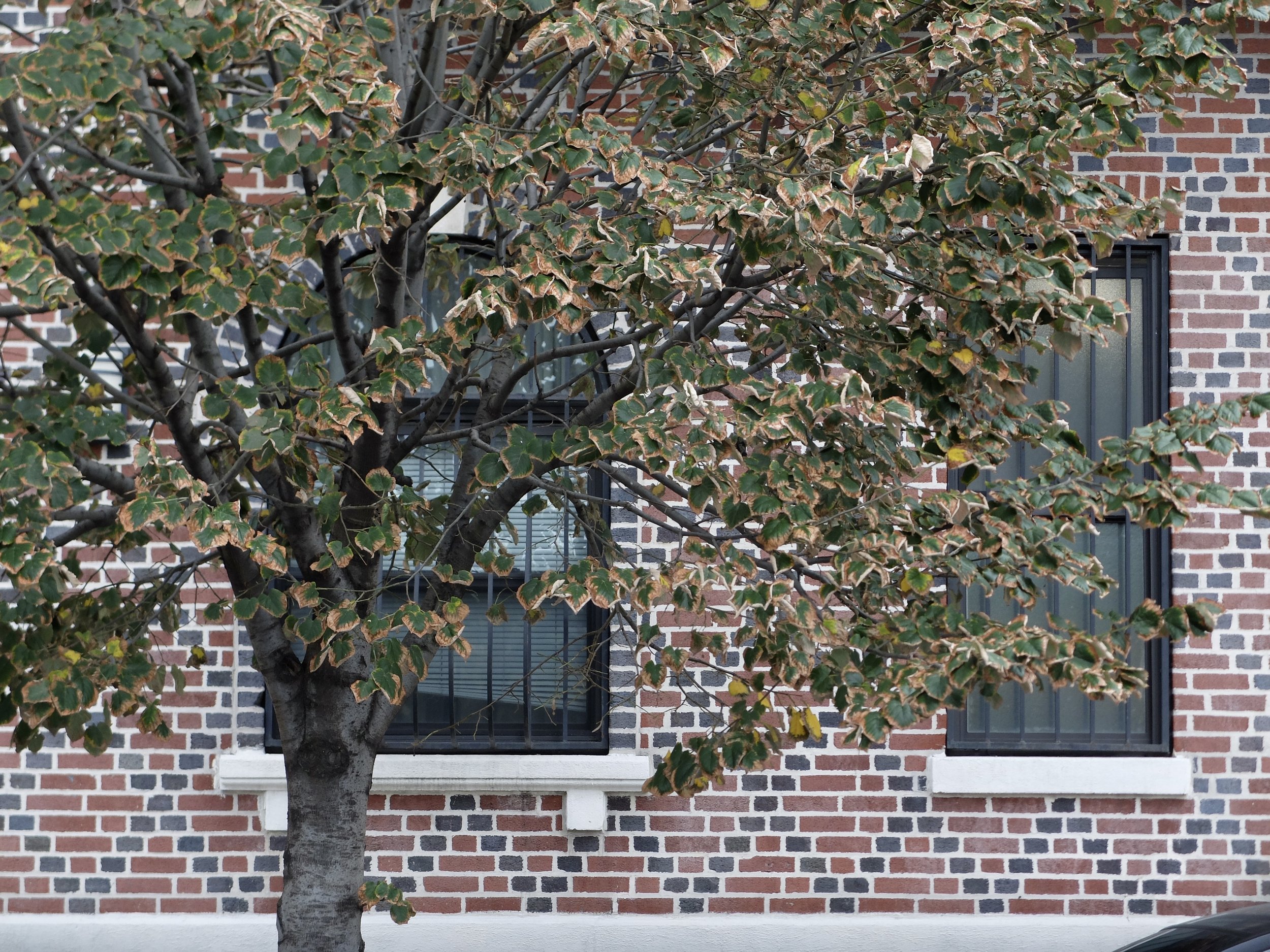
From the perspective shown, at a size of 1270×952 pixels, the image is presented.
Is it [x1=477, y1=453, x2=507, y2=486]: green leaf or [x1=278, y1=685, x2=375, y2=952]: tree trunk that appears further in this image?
[x1=278, y1=685, x2=375, y2=952]: tree trunk

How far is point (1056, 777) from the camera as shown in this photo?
231 inches

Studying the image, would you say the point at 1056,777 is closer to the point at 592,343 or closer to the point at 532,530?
the point at 532,530

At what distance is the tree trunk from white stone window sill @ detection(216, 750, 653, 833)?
2.20 m

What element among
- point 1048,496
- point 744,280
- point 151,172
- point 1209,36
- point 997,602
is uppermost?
point 1209,36

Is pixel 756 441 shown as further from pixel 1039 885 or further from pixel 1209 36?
pixel 1039 885

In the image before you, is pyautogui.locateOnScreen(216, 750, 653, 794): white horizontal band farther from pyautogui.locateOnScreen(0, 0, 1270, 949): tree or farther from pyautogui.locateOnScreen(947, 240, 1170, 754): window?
pyautogui.locateOnScreen(0, 0, 1270, 949): tree

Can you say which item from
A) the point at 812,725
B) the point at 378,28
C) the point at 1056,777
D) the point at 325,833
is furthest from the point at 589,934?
the point at 378,28

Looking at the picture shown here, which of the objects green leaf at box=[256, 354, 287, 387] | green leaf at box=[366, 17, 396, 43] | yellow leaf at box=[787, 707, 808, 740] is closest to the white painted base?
yellow leaf at box=[787, 707, 808, 740]

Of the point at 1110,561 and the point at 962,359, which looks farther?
the point at 1110,561

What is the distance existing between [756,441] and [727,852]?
11.1 feet

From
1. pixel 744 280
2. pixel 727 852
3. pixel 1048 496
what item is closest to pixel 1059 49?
pixel 744 280

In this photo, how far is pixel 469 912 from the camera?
577cm

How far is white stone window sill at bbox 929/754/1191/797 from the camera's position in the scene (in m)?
5.85

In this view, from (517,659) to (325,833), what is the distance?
103 inches
